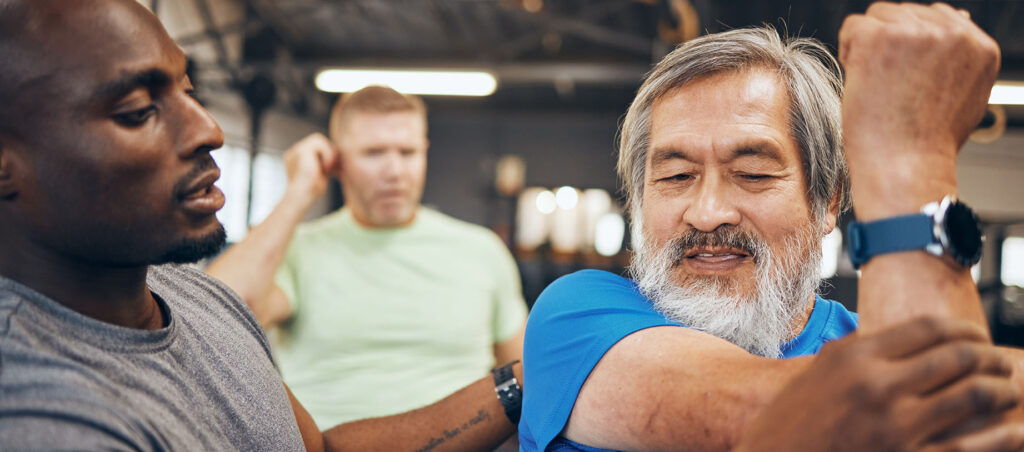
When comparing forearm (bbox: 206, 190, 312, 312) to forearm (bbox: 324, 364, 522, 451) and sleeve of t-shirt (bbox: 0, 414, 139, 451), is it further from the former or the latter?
sleeve of t-shirt (bbox: 0, 414, 139, 451)

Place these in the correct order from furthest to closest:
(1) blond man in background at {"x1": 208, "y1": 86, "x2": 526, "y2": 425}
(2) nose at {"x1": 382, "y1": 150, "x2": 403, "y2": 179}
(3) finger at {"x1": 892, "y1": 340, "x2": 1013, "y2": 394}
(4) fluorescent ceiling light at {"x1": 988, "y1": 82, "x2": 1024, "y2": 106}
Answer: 1. (4) fluorescent ceiling light at {"x1": 988, "y1": 82, "x2": 1024, "y2": 106}
2. (2) nose at {"x1": 382, "y1": 150, "x2": 403, "y2": 179}
3. (1) blond man in background at {"x1": 208, "y1": 86, "x2": 526, "y2": 425}
4. (3) finger at {"x1": 892, "y1": 340, "x2": 1013, "y2": 394}

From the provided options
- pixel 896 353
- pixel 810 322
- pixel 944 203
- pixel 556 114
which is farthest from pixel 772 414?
pixel 556 114

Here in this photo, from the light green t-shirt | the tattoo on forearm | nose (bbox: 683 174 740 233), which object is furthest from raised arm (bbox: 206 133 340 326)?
nose (bbox: 683 174 740 233)

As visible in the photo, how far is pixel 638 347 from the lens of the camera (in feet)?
3.27

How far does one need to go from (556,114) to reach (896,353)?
1377 centimetres

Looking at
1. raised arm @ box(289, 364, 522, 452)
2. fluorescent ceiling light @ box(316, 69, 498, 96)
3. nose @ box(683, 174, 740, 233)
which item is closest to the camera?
nose @ box(683, 174, 740, 233)

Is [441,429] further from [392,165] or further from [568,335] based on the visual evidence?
[392,165]

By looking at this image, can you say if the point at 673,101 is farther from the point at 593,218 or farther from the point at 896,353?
the point at 593,218

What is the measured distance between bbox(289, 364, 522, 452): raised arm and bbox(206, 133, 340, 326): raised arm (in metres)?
0.71

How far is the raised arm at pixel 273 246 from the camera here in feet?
7.28

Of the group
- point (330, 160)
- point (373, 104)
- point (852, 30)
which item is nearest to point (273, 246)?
point (330, 160)

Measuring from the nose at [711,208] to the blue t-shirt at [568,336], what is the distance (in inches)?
6.4

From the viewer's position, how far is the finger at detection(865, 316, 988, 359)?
2.15ft

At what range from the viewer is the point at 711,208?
48.2 inches
